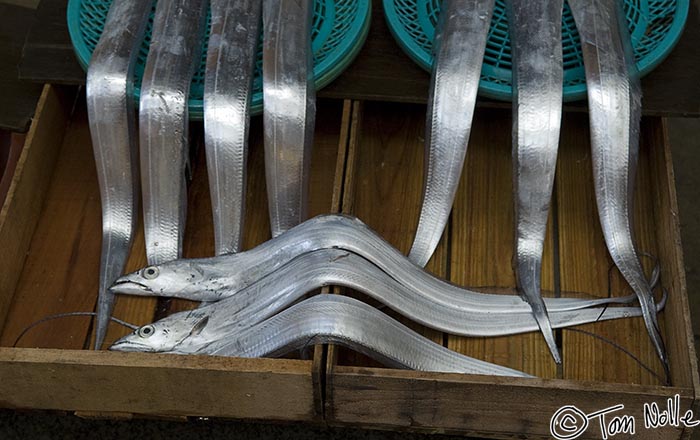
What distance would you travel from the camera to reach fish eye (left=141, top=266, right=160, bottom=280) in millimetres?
2248

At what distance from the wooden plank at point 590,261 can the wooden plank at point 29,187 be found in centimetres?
144

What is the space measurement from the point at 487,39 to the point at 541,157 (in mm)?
Answer: 379

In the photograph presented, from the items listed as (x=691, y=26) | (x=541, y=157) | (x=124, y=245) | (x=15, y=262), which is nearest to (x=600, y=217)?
(x=541, y=157)

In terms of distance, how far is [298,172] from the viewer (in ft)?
7.72

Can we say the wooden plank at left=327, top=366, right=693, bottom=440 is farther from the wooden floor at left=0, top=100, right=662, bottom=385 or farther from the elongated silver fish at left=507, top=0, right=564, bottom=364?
the elongated silver fish at left=507, top=0, right=564, bottom=364

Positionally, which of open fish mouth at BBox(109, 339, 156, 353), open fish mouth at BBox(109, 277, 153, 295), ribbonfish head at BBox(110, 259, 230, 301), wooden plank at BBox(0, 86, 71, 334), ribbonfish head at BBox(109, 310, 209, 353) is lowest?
open fish mouth at BBox(109, 339, 156, 353)

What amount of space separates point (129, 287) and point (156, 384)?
31 cm

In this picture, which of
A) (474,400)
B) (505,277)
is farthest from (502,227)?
(474,400)

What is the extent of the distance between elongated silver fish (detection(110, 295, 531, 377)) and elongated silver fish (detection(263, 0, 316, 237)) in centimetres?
35

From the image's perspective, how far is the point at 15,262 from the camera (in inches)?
94.6

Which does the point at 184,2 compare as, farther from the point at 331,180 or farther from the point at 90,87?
the point at 331,180

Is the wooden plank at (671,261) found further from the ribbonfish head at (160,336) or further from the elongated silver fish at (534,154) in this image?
the ribbonfish head at (160,336)

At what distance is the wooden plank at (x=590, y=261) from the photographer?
7.41ft

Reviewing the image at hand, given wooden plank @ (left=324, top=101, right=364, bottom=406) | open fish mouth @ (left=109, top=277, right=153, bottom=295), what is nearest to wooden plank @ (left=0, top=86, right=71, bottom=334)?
open fish mouth @ (left=109, top=277, right=153, bottom=295)
